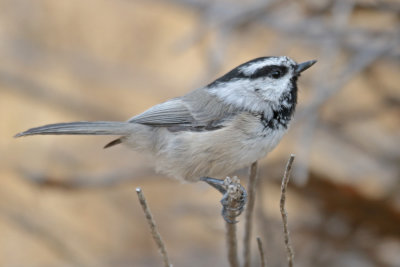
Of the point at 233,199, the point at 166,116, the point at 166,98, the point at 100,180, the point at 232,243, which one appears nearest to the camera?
the point at 233,199

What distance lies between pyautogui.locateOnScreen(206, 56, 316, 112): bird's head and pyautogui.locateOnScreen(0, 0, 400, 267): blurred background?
0.41 metres

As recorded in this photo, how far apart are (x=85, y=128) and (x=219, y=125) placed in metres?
0.57

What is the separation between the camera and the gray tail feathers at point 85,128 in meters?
2.18

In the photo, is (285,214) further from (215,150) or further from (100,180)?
(100,180)

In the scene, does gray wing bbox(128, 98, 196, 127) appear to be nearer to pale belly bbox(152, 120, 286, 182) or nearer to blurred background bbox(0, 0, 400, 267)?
pale belly bbox(152, 120, 286, 182)

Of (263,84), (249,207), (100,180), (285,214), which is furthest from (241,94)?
(100,180)

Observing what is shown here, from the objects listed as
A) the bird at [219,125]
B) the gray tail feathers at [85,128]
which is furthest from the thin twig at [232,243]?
the gray tail feathers at [85,128]

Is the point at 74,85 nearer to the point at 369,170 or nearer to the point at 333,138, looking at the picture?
the point at 333,138

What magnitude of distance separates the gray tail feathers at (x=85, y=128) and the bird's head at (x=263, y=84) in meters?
0.46

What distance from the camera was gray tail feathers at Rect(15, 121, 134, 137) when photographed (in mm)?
2178

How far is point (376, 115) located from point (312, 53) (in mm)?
647

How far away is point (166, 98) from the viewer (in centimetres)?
496

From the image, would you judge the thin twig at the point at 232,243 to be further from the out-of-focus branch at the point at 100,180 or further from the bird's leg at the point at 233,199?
the out-of-focus branch at the point at 100,180

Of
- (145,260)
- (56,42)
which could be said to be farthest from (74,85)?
(145,260)
